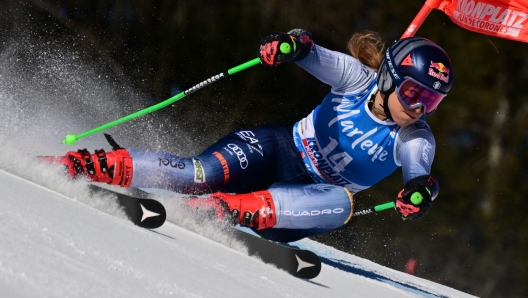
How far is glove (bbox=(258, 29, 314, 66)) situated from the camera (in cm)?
310

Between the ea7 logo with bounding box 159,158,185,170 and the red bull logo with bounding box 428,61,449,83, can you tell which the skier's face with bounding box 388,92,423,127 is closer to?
the red bull logo with bounding box 428,61,449,83

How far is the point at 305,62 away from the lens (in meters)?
3.28

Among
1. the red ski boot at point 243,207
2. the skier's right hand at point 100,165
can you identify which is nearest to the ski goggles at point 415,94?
the red ski boot at point 243,207

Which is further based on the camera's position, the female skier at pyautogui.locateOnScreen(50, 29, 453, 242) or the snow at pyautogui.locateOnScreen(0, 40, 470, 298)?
the female skier at pyautogui.locateOnScreen(50, 29, 453, 242)

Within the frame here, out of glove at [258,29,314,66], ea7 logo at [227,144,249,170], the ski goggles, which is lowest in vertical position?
ea7 logo at [227,144,249,170]

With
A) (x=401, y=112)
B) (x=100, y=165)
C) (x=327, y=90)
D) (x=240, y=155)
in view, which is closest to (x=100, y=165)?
(x=100, y=165)

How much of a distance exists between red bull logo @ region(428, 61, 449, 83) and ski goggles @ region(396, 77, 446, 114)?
0.06 meters

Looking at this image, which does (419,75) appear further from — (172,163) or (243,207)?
(172,163)

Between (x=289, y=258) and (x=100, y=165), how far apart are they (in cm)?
83

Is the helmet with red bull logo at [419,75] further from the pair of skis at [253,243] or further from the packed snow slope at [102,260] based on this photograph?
the packed snow slope at [102,260]

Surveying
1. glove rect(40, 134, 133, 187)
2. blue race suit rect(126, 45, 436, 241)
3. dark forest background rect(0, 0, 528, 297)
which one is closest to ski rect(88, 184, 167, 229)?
glove rect(40, 134, 133, 187)

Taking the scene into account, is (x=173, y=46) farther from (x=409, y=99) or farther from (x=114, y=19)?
(x=409, y=99)

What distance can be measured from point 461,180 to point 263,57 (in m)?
5.08

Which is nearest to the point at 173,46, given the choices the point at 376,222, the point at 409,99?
the point at 376,222
